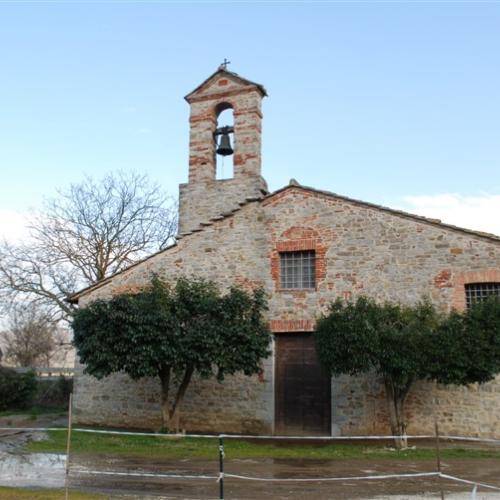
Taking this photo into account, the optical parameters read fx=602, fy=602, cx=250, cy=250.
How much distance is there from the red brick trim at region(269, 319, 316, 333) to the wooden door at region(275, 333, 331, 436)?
251 mm

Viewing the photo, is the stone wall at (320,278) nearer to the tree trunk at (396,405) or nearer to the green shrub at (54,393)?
the tree trunk at (396,405)

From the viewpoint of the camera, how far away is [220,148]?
58.3ft

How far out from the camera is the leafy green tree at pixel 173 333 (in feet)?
44.6

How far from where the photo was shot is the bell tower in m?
17.1

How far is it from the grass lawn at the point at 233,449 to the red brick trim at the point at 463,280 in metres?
3.13

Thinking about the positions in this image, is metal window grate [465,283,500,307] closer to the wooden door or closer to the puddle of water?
the wooden door

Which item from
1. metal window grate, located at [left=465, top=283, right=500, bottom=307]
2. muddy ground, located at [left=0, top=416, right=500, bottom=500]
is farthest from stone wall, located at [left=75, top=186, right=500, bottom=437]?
muddy ground, located at [left=0, top=416, right=500, bottom=500]

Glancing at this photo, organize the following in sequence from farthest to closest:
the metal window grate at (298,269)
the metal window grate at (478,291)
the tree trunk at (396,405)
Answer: the metal window grate at (298,269), the metal window grate at (478,291), the tree trunk at (396,405)

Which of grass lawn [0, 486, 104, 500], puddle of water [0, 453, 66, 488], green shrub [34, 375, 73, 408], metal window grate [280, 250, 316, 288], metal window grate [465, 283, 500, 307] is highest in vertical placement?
metal window grate [280, 250, 316, 288]

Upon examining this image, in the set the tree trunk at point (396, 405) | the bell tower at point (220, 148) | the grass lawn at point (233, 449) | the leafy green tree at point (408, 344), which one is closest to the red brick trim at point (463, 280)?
the leafy green tree at point (408, 344)

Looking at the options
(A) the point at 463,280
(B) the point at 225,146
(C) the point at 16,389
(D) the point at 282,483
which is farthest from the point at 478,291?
Result: (C) the point at 16,389

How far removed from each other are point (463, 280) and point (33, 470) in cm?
977

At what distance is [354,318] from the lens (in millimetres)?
12617

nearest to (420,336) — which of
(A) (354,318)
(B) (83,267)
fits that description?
(A) (354,318)
